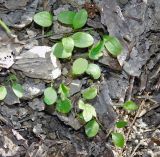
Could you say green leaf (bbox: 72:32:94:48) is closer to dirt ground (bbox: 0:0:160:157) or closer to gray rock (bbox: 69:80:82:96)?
dirt ground (bbox: 0:0:160:157)

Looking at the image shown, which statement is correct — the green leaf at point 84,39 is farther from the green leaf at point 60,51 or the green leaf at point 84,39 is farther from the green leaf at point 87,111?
the green leaf at point 87,111

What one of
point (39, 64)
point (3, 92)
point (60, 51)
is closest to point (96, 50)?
point (60, 51)

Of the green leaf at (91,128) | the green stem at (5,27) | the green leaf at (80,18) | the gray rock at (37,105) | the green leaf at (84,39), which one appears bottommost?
the green leaf at (91,128)

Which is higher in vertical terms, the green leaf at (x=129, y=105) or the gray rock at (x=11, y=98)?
the green leaf at (x=129, y=105)

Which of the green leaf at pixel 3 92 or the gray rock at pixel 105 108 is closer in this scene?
the green leaf at pixel 3 92

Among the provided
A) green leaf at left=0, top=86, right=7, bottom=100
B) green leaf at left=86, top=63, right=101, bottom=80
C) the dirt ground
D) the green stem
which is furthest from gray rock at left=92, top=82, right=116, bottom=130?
the green stem

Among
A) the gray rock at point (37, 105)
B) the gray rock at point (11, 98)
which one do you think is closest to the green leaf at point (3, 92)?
the gray rock at point (11, 98)

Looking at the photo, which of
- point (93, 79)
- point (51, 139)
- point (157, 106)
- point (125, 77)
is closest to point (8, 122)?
point (51, 139)
